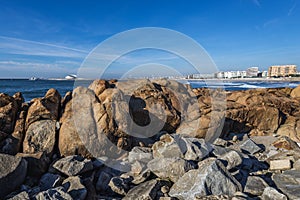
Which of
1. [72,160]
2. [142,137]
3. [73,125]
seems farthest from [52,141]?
[142,137]

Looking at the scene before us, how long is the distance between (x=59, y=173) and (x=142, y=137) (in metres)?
2.44

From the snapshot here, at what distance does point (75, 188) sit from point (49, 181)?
0.68 metres

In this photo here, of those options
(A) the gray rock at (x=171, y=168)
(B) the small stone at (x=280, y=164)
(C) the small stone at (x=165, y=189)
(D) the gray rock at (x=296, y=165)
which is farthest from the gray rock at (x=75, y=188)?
(D) the gray rock at (x=296, y=165)

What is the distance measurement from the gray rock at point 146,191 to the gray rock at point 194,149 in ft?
3.63

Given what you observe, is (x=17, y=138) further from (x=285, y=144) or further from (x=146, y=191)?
(x=285, y=144)

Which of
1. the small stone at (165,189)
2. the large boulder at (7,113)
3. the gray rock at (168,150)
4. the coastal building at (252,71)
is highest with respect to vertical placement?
the coastal building at (252,71)

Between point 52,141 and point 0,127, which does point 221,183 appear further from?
point 0,127

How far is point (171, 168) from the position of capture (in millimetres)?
4504

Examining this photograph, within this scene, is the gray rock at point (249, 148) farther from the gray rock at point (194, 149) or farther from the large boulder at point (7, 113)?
the large boulder at point (7, 113)

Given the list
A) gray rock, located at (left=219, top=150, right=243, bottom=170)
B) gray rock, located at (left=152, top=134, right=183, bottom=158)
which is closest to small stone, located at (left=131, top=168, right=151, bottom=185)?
gray rock, located at (left=152, top=134, right=183, bottom=158)

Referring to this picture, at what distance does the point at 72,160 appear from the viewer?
182 inches

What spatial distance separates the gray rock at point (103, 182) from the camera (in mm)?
4258

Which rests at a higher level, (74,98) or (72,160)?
(74,98)

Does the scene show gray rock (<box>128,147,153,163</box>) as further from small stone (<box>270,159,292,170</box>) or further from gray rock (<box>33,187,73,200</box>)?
small stone (<box>270,159,292,170</box>)
